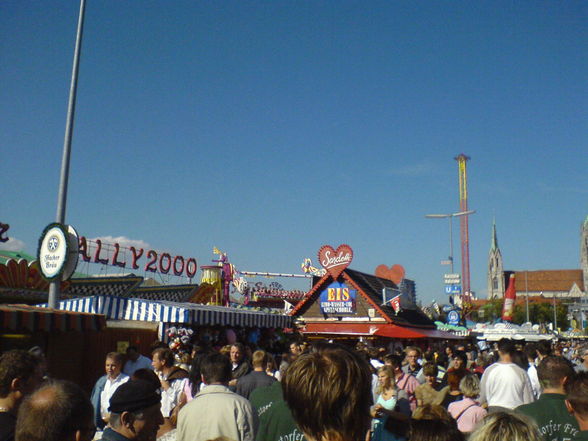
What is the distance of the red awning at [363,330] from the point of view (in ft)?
91.6

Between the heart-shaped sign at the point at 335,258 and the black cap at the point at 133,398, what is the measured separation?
94.5 ft

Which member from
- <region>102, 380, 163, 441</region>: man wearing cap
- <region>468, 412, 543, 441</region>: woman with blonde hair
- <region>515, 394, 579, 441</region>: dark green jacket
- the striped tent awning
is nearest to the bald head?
<region>102, 380, 163, 441</region>: man wearing cap

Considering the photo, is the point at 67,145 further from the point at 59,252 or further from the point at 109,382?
the point at 109,382

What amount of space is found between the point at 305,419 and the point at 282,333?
63.1 feet

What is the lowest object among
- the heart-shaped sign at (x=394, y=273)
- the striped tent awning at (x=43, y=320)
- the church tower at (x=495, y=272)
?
the striped tent awning at (x=43, y=320)

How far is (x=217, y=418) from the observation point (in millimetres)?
4496

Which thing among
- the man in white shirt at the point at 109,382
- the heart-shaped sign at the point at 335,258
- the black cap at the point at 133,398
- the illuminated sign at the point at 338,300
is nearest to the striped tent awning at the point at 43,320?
the man in white shirt at the point at 109,382

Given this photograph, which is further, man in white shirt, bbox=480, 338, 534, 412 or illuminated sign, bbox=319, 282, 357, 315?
illuminated sign, bbox=319, 282, 357, 315

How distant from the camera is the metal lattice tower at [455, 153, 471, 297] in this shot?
116938 millimetres

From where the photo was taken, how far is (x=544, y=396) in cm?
473

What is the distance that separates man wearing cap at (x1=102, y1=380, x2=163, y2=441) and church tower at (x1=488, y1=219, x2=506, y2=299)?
17013 centimetres

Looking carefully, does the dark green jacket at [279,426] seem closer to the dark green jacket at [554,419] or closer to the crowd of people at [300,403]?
the crowd of people at [300,403]

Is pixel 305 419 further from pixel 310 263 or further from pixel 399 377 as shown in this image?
pixel 310 263

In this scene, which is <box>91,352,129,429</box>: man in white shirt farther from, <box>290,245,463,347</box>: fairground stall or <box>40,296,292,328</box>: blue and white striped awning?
<box>290,245,463,347</box>: fairground stall
